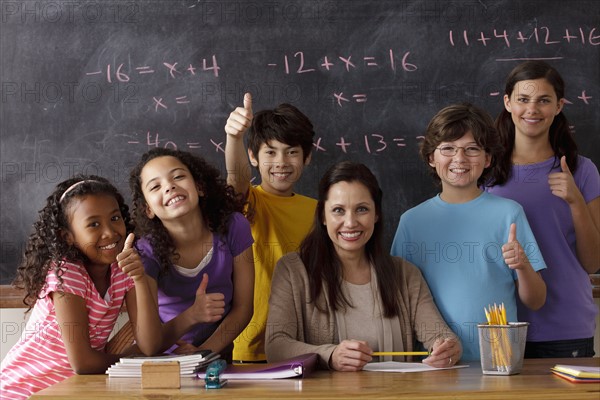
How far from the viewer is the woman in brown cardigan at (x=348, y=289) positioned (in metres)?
2.09

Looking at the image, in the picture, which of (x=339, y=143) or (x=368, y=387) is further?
(x=339, y=143)

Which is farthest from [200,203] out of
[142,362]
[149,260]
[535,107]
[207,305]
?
[535,107]

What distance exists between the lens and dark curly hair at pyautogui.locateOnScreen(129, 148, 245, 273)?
2242mm

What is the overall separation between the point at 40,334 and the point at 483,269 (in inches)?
50.4

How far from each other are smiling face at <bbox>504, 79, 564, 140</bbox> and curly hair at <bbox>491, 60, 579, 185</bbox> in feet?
0.07

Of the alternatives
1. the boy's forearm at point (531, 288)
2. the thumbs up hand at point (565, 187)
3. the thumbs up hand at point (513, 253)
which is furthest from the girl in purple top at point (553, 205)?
the thumbs up hand at point (513, 253)

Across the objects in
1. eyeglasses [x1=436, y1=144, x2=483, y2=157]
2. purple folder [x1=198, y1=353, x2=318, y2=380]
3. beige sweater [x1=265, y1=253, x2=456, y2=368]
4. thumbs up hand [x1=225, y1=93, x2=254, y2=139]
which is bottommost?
purple folder [x1=198, y1=353, x2=318, y2=380]

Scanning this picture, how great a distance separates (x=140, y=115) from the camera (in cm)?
293

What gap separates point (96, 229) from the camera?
7.05 ft

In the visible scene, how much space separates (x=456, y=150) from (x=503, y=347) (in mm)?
693

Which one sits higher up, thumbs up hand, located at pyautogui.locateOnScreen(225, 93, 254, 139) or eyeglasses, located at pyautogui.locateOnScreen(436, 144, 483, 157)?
thumbs up hand, located at pyautogui.locateOnScreen(225, 93, 254, 139)

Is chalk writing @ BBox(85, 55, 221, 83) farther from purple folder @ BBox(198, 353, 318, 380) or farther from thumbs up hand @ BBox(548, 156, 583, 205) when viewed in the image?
purple folder @ BBox(198, 353, 318, 380)

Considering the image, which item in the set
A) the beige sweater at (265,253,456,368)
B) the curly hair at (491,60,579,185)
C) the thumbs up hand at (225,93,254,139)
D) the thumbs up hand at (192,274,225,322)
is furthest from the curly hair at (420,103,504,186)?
the thumbs up hand at (192,274,225,322)

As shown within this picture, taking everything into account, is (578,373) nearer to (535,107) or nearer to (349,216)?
(349,216)
